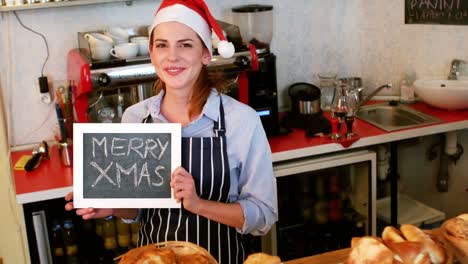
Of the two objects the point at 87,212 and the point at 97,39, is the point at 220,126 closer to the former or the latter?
the point at 87,212

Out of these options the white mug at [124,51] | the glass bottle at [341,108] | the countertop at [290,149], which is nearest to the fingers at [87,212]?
the countertop at [290,149]

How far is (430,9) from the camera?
9.55 ft

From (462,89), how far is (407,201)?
75 cm

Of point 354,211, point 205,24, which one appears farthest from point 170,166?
point 354,211

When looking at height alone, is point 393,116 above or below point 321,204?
above

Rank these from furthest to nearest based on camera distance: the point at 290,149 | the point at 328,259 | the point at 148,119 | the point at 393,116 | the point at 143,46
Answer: the point at 393,116, the point at 290,149, the point at 143,46, the point at 148,119, the point at 328,259

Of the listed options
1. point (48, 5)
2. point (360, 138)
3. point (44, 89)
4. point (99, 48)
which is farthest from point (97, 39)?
point (360, 138)

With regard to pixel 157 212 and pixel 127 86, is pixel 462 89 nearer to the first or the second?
pixel 127 86

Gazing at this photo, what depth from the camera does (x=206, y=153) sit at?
63.1 inches

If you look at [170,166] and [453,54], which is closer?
[170,166]

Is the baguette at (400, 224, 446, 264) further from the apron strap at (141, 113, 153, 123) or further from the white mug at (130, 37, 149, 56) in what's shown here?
the white mug at (130, 37, 149, 56)

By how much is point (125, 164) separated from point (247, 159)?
1.08 ft

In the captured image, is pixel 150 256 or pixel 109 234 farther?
pixel 109 234

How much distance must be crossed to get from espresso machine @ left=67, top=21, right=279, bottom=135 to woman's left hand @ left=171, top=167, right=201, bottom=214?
92 centimetres
